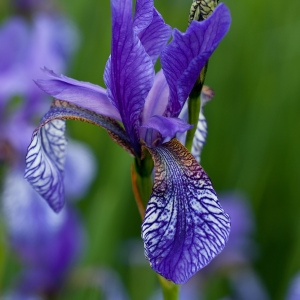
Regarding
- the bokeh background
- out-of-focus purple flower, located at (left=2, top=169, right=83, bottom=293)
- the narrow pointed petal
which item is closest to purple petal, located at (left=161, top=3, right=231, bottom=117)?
the narrow pointed petal

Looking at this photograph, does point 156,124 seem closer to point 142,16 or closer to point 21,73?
point 142,16

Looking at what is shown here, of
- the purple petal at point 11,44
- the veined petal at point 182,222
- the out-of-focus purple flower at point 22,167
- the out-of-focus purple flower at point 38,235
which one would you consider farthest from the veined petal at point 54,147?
the purple petal at point 11,44

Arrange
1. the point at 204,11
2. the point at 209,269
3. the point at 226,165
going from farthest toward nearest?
1. the point at 226,165
2. the point at 209,269
3. the point at 204,11

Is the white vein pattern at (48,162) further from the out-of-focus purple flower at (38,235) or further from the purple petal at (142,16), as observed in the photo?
the out-of-focus purple flower at (38,235)

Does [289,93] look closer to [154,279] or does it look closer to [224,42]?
[224,42]

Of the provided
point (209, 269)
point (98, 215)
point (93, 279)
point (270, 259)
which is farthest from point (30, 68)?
point (270, 259)

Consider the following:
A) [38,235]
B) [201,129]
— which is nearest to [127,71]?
[201,129]

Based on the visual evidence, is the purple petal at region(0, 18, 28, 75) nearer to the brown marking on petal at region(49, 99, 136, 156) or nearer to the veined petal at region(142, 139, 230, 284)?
the brown marking on petal at region(49, 99, 136, 156)
